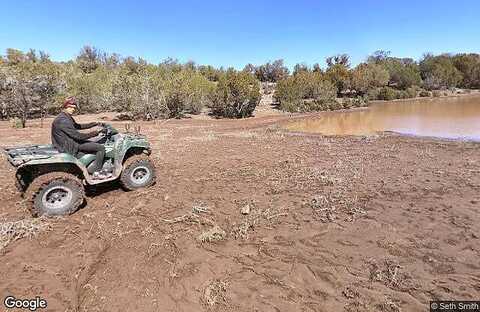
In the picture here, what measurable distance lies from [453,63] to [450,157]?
53.9m

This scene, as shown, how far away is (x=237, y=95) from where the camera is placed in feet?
76.3

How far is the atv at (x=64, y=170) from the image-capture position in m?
5.20

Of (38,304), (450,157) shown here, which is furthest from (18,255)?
(450,157)

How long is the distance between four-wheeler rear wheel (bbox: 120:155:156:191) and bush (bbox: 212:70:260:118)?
16.9 metres

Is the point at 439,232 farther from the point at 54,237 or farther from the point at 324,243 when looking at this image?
the point at 54,237

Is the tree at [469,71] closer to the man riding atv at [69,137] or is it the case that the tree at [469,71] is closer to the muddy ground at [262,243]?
the muddy ground at [262,243]

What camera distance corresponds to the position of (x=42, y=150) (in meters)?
5.54

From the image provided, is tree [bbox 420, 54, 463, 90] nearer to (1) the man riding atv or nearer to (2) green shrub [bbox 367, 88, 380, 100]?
(2) green shrub [bbox 367, 88, 380, 100]

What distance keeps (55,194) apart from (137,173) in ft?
4.97

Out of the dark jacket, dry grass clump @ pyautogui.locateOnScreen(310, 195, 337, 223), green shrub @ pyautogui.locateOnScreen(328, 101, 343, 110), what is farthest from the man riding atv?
green shrub @ pyautogui.locateOnScreen(328, 101, 343, 110)

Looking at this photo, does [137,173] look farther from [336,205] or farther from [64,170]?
[336,205]

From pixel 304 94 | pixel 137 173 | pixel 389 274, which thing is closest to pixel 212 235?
pixel 389 274

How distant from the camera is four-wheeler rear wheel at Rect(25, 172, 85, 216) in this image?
5188 millimetres

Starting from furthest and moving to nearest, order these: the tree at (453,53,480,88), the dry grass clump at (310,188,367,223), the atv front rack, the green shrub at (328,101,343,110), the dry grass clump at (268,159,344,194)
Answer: the tree at (453,53,480,88) → the green shrub at (328,101,343,110) → the dry grass clump at (268,159,344,194) → the dry grass clump at (310,188,367,223) → the atv front rack
